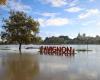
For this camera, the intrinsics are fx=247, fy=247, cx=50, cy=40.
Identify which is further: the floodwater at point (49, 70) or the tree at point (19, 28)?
the tree at point (19, 28)

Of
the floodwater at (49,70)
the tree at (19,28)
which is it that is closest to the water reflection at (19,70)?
the floodwater at (49,70)

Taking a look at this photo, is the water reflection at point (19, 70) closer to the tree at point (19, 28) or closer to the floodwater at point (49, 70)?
the floodwater at point (49, 70)

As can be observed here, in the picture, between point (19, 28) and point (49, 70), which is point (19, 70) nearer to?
point (49, 70)

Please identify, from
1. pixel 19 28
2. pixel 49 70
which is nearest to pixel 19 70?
pixel 49 70

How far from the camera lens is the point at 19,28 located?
57750mm

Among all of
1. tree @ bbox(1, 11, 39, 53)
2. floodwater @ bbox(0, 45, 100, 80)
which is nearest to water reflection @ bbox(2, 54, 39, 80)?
floodwater @ bbox(0, 45, 100, 80)

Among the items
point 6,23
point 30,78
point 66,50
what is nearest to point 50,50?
point 66,50

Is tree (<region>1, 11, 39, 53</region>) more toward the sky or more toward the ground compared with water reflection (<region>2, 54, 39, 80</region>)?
more toward the sky

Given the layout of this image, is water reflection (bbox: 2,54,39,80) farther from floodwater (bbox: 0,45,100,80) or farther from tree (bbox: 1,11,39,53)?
tree (bbox: 1,11,39,53)

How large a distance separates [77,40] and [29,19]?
121862 mm

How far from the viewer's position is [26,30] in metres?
57.8

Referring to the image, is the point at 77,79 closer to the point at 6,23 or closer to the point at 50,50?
the point at 50,50

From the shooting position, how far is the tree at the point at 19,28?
189 ft

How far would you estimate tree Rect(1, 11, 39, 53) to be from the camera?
5756 centimetres
